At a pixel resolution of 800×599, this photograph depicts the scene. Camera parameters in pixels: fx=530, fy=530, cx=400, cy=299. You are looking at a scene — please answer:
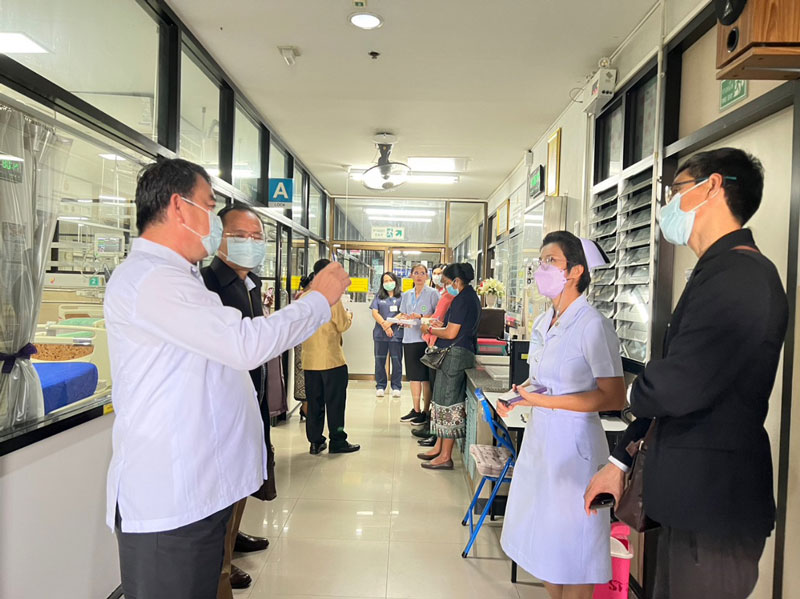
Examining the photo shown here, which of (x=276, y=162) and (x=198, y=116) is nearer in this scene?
(x=198, y=116)

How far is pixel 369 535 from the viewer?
123 inches

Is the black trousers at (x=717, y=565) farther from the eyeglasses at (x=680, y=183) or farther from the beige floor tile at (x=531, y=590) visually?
the beige floor tile at (x=531, y=590)

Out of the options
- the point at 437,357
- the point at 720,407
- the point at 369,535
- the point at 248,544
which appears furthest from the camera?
the point at 437,357

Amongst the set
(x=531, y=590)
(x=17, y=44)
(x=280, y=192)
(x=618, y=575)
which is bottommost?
(x=531, y=590)

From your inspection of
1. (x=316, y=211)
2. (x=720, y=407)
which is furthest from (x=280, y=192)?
(x=720, y=407)

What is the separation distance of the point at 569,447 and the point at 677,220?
0.89m

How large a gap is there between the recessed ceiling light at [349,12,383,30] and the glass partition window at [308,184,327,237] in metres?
4.70

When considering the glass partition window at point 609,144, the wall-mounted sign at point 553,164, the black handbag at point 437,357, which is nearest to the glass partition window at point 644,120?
the glass partition window at point 609,144

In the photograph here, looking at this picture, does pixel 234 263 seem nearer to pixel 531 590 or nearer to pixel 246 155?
pixel 531 590

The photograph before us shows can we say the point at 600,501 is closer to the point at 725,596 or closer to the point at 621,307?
the point at 725,596

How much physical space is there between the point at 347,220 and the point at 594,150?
19.9 feet

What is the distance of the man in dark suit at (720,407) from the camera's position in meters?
1.13

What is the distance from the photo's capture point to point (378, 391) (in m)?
6.72

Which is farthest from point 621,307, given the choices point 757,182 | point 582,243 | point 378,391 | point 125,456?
point 378,391
